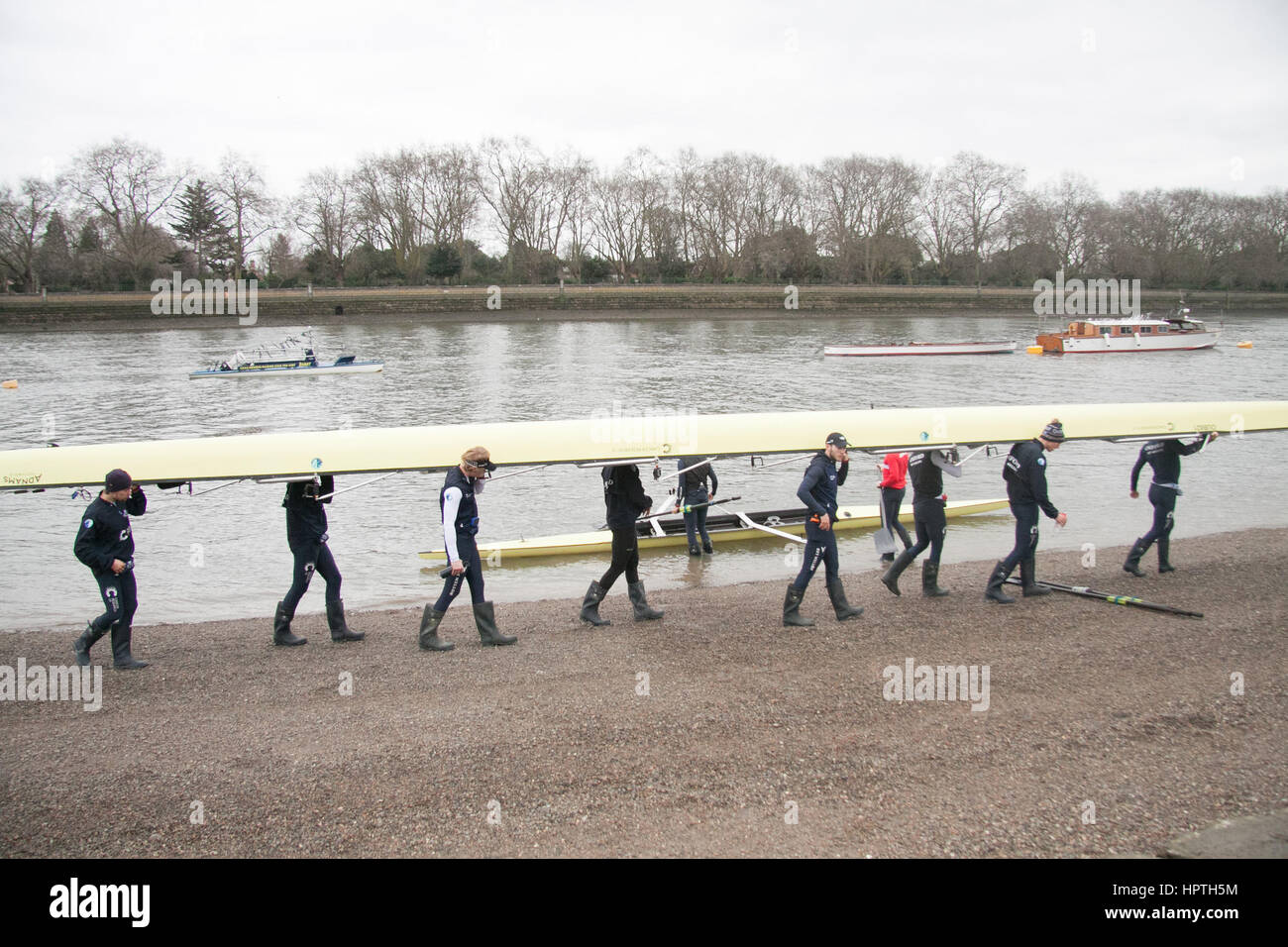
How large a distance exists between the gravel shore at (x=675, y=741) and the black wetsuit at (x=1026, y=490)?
0.65 m

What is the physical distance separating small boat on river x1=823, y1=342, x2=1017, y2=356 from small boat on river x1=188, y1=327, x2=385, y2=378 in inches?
939

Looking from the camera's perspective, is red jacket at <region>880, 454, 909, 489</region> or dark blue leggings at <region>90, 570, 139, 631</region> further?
red jacket at <region>880, 454, 909, 489</region>

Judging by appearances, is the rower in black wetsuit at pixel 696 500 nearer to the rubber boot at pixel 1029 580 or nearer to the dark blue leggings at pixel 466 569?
the rubber boot at pixel 1029 580

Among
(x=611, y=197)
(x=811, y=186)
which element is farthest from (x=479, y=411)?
(x=811, y=186)

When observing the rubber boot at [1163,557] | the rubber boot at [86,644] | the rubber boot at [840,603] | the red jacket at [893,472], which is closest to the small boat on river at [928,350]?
the red jacket at [893,472]

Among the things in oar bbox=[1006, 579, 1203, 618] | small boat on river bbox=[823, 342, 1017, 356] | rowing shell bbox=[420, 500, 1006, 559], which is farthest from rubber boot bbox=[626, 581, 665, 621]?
small boat on river bbox=[823, 342, 1017, 356]

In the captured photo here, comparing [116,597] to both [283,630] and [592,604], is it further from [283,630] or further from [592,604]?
[592,604]

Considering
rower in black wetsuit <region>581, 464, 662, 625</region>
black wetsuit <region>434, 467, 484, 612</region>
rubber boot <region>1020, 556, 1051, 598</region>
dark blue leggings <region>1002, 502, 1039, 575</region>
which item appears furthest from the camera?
rubber boot <region>1020, 556, 1051, 598</region>

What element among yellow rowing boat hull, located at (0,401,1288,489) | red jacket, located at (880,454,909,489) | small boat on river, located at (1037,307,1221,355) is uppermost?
small boat on river, located at (1037,307,1221,355)

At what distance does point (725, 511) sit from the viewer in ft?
49.1

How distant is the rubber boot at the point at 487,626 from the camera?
25.3 feet

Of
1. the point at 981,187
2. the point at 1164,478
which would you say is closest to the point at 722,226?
the point at 981,187

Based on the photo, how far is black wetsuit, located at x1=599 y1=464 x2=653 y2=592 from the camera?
8.01 metres

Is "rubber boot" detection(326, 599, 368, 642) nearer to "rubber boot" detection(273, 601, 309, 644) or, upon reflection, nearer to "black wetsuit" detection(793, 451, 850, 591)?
"rubber boot" detection(273, 601, 309, 644)
